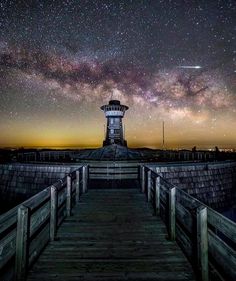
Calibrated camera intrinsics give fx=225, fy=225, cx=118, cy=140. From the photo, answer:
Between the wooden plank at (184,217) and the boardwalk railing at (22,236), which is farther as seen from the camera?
the wooden plank at (184,217)

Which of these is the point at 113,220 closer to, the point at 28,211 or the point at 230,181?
the point at 28,211

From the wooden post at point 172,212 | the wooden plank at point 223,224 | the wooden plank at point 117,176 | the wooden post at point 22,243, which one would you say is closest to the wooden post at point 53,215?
the wooden post at point 22,243

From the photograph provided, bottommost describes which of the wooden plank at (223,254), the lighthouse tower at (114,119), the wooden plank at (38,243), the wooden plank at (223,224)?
the wooden plank at (38,243)

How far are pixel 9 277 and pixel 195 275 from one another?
289 centimetres

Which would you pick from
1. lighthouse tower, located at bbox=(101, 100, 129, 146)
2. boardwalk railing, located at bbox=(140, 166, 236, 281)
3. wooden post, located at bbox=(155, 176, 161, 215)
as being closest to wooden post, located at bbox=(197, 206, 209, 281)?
boardwalk railing, located at bbox=(140, 166, 236, 281)

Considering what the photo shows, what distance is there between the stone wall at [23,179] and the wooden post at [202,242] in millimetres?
10875

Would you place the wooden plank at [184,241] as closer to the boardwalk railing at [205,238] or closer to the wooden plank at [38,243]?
the boardwalk railing at [205,238]

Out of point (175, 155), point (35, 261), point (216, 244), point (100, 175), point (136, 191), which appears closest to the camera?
point (216, 244)

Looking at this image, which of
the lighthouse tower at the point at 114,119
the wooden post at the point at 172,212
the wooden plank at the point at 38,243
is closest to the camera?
the wooden plank at the point at 38,243

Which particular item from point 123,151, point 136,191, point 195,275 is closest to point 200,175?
point 136,191

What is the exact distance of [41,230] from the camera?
15.3 ft

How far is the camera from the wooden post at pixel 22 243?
3.38m

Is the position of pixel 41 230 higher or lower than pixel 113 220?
higher

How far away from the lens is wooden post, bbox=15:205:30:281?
11.1 feet
